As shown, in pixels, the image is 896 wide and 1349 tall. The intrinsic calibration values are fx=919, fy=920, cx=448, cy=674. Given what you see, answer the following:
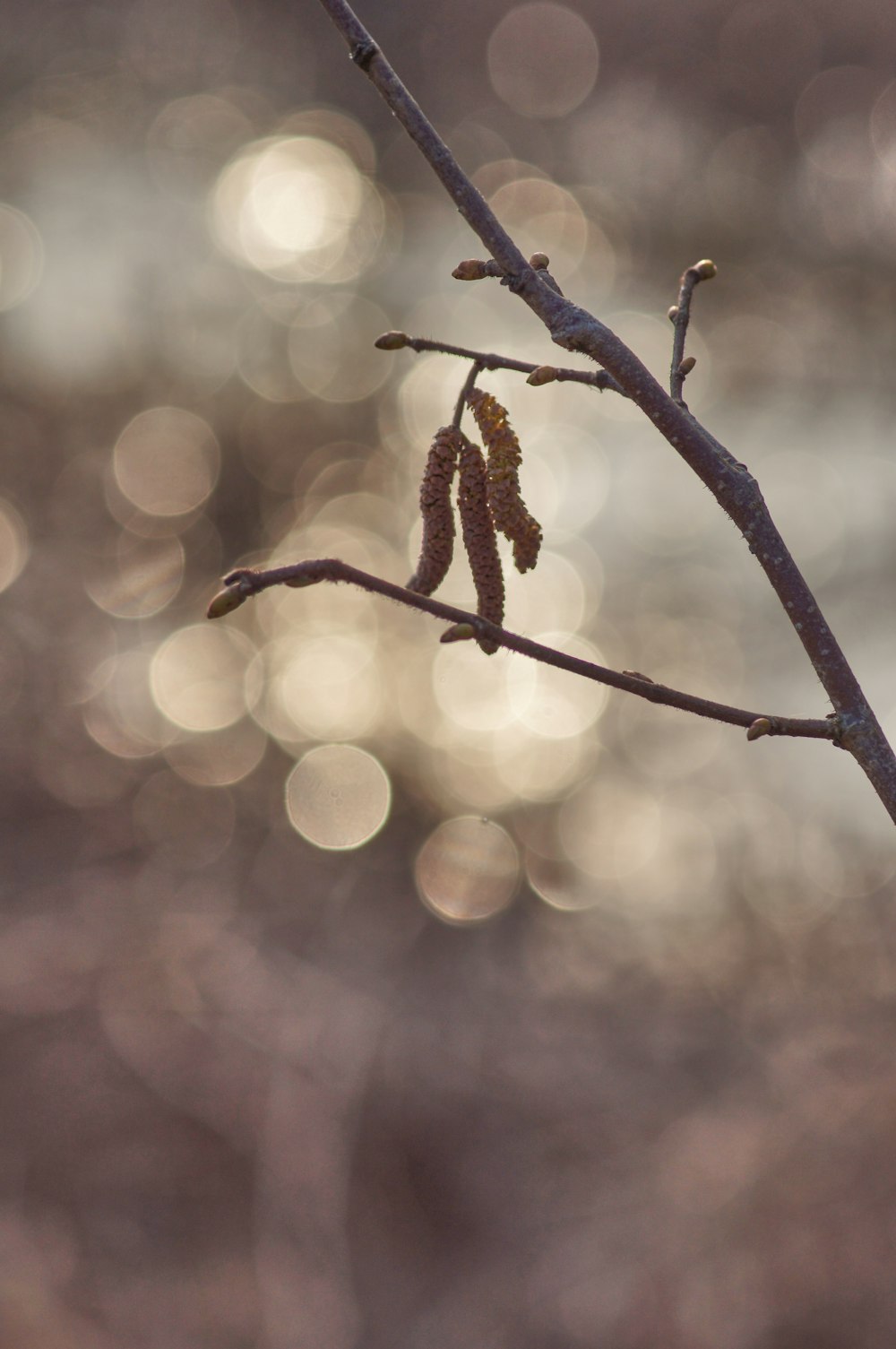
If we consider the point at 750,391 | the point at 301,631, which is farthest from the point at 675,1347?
the point at 750,391

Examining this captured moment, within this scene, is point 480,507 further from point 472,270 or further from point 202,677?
point 202,677

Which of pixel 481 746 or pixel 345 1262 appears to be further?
pixel 481 746

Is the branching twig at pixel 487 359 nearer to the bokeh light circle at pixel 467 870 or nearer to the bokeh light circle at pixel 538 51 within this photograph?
the bokeh light circle at pixel 467 870

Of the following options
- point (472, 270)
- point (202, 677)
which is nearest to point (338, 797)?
point (202, 677)

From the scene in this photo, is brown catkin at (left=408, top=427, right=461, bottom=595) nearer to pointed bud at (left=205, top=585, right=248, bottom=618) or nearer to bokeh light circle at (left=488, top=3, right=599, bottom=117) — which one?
pointed bud at (left=205, top=585, right=248, bottom=618)

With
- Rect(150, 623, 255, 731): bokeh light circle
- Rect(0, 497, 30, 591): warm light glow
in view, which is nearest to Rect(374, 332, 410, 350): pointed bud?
Rect(150, 623, 255, 731): bokeh light circle

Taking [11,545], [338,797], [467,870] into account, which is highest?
[11,545]

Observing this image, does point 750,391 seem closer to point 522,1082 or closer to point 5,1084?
point 522,1082
